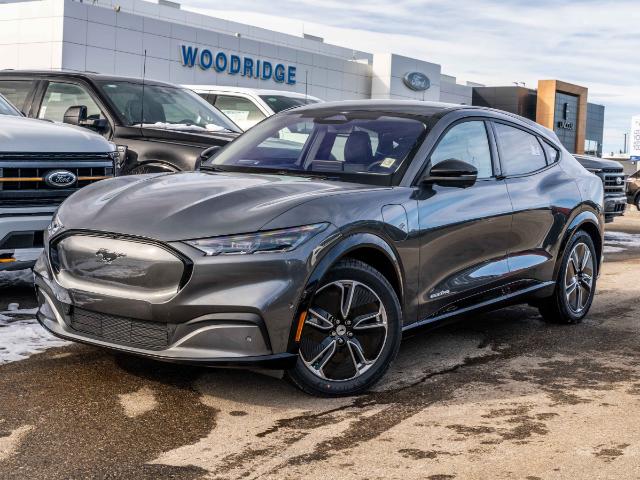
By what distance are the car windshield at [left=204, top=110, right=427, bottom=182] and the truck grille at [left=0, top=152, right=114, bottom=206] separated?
1.60 m

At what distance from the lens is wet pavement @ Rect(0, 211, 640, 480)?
4.13 metres

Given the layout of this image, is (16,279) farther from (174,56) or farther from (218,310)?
(174,56)

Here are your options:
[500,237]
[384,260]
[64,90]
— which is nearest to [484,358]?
[500,237]

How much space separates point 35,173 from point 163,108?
3.33m

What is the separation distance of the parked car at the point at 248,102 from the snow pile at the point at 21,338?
7.29 m

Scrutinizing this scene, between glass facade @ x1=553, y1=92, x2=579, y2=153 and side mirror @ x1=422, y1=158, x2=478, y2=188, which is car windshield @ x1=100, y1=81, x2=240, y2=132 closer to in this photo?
side mirror @ x1=422, y1=158, x2=478, y2=188

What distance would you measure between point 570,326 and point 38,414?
4.23m

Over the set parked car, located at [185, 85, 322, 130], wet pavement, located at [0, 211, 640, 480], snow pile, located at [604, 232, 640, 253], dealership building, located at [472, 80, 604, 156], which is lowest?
wet pavement, located at [0, 211, 640, 480]

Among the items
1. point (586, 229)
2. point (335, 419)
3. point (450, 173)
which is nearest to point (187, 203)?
point (335, 419)

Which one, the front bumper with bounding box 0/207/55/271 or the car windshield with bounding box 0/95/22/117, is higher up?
the car windshield with bounding box 0/95/22/117

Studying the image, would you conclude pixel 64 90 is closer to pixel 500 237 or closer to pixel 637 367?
pixel 500 237

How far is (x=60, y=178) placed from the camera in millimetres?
7449

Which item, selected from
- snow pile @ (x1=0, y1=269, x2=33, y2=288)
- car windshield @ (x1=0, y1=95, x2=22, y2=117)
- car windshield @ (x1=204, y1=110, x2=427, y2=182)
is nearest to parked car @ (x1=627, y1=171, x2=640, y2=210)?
snow pile @ (x1=0, y1=269, x2=33, y2=288)

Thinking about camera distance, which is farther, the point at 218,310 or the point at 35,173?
the point at 35,173
